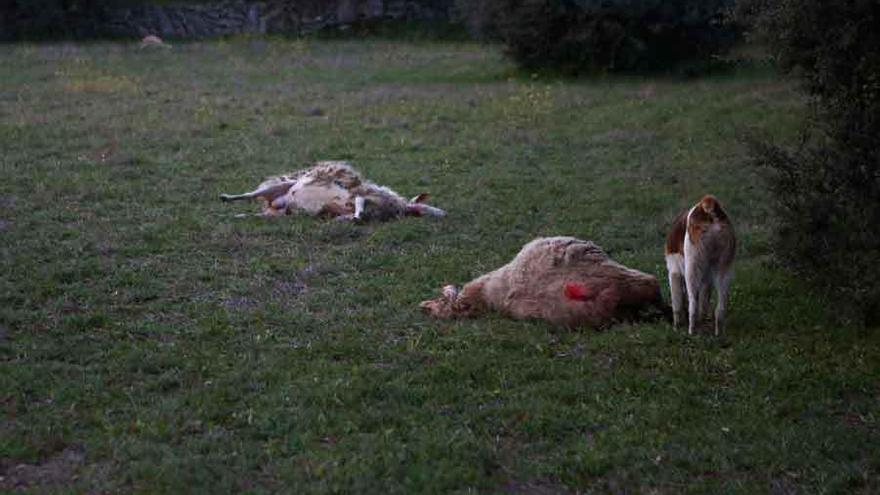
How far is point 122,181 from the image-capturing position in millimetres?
13484

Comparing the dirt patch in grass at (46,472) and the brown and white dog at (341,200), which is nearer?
the dirt patch in grass at (46,472)

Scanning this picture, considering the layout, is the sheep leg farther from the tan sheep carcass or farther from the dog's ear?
the tan sheep carcass

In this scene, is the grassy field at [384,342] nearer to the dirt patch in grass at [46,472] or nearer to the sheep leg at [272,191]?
the dirt patch in grass at [46,472]

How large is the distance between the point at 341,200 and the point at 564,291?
172 inches

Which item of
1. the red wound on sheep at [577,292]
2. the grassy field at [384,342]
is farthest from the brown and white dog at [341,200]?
the red wound on sheep at [577,292]

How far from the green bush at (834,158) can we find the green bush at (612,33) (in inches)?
551

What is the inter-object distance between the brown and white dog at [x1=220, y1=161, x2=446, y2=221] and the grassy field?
0.34 metres

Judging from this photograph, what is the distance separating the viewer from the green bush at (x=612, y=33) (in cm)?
2295

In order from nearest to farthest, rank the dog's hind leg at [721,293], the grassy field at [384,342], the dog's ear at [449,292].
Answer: the grassy field at [384,342] < the dog's hind leg at [721,293] < the dog's ear at [449,292]

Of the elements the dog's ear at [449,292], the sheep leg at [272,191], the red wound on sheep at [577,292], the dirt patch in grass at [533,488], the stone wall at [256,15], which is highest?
the red wound on sheep at [577,292]

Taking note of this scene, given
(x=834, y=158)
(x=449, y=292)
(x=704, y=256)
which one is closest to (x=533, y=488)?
(x=704, y=256)

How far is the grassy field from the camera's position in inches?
224

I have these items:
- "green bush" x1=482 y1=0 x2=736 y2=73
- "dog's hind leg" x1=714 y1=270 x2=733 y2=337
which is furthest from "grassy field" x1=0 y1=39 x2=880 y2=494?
"green bush" x1=482 y1=0 x2=736 y2=73

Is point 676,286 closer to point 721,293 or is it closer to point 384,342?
point 721,293
